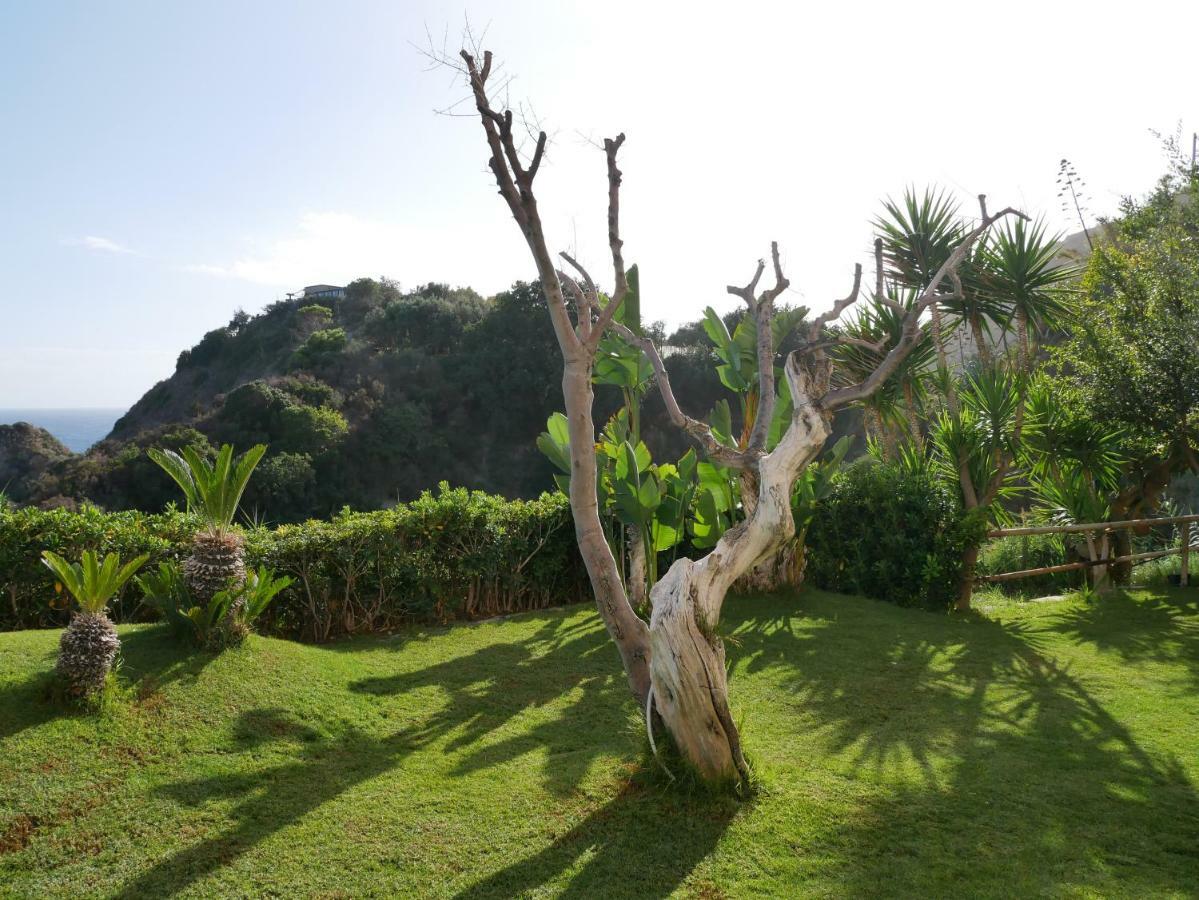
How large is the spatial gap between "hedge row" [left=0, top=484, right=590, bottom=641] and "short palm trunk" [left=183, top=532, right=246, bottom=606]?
95 cm

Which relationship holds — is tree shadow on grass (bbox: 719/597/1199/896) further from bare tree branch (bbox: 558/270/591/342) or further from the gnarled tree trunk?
bare tree branch (bbox: 558/270/591/342)

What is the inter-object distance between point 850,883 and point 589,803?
1.25 m

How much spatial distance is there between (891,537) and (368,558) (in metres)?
5.14

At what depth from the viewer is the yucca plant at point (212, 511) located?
5.64m

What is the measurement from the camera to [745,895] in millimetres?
3088

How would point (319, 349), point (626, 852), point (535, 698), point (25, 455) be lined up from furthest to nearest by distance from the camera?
point (319, 349) < point (25, 455) < point (535, 698) < point (626, 852)

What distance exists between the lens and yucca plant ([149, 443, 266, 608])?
564 centimetres

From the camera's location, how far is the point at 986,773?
162 inches

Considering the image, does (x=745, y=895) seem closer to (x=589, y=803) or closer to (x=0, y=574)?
(x=589, y=803)

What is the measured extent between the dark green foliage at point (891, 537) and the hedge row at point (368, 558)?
273 centimetres

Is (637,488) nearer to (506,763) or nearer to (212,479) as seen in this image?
(506,763)

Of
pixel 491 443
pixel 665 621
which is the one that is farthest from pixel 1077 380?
pixel 491 443

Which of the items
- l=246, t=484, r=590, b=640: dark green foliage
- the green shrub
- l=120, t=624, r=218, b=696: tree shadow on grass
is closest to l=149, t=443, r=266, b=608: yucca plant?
l=120, t=624, r=218, b=696: tree shadow on grass

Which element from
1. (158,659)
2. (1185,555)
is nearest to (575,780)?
(158,659)
